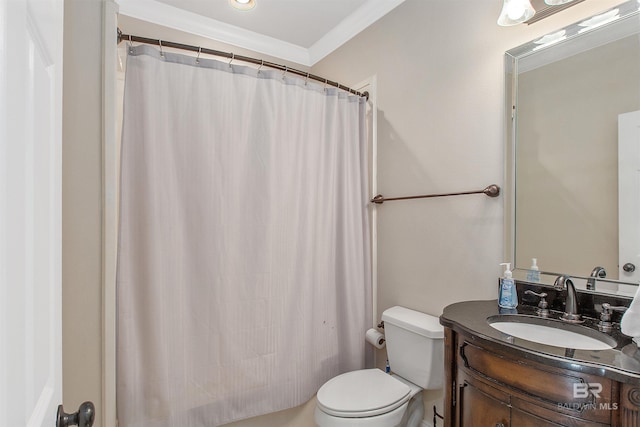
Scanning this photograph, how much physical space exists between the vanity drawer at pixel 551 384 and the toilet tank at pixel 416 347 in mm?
533

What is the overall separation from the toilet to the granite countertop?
1.49 feet

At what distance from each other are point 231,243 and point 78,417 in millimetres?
1128

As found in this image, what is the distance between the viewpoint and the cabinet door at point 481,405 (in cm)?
104

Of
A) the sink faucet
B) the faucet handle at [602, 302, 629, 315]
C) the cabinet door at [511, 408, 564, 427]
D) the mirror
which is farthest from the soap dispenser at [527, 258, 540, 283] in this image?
the cabinet door at [511, 408, 564, 427]

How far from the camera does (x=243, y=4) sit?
2225 mm

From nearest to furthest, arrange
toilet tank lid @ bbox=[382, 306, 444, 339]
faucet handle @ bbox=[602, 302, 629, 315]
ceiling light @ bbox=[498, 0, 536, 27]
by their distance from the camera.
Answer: faucet handle @ bbox=[602, 302, 629, 315], ceiling light @ bbox=[498, 0, 536, 27], toilet tank lid @ bbox=[382, 306, 444, 339]

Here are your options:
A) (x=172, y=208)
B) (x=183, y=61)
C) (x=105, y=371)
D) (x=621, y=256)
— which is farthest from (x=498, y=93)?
(x=105, y=371)

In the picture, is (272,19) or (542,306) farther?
(272,19)

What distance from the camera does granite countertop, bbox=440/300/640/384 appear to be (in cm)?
83

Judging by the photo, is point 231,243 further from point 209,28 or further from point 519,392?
point 209,28

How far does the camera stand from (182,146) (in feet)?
5.28
